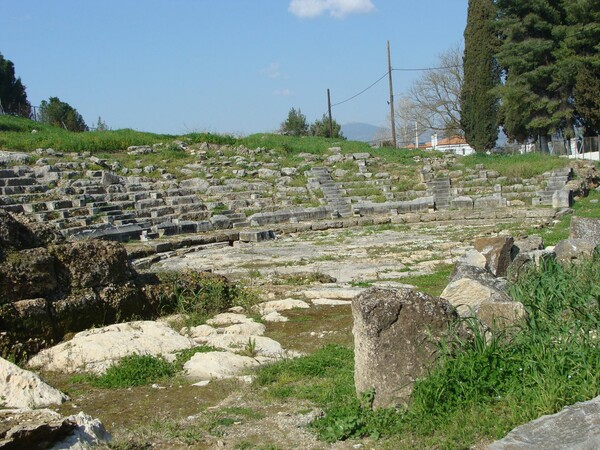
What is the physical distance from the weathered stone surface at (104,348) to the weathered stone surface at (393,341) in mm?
2373

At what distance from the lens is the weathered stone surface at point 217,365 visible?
19.6 feet

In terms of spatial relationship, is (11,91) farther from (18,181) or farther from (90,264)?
(90,264)

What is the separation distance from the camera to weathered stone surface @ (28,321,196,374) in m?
6.43

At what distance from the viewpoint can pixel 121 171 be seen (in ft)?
80.3

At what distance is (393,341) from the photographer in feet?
15.7

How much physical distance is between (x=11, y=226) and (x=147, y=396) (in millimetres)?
2906

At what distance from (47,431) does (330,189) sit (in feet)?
69.1

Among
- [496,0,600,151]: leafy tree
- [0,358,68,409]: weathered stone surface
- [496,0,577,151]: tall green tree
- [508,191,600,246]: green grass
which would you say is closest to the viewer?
[0,358,68,409]: weathered stone surface

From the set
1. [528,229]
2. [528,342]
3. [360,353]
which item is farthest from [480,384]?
[528,229]

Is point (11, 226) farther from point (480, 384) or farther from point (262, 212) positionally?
point (262, 212)

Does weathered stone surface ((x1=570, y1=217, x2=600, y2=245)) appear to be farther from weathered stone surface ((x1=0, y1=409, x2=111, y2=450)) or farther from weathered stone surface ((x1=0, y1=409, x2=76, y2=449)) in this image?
weathered stone surface ((x1=0, y1=409, x2=76, y2=449))

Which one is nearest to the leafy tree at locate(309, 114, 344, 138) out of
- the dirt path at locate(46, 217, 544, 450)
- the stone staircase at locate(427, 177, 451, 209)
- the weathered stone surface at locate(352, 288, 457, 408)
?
the stone staircase at locate(427, 177, 451, 209)

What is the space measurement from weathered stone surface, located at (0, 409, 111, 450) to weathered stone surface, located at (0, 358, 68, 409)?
831 millimetres

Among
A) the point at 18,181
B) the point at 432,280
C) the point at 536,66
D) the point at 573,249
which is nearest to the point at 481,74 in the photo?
the point at 536,66
